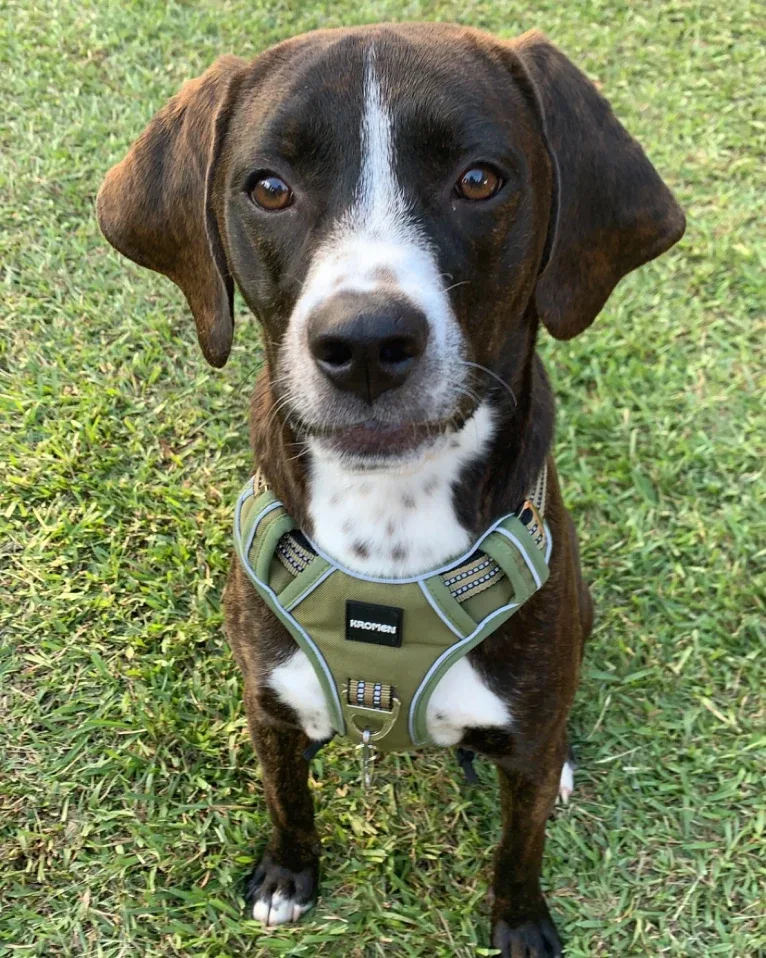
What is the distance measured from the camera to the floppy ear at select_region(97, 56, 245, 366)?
2246mm

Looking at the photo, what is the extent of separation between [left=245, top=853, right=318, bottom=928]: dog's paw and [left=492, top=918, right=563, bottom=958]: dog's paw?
600mm

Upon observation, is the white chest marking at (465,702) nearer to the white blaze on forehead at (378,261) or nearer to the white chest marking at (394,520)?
the white chest marking at (394,520)

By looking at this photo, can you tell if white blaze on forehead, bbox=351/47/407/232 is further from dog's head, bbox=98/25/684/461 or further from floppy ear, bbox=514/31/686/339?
floppy ear, bbox=514/31/686/339

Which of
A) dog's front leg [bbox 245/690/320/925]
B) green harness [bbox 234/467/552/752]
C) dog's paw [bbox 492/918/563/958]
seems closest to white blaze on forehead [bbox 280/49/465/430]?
green harness [bbox 234/467/552/752]

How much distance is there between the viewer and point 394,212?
6.22ft

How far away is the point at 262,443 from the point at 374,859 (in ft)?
4.83

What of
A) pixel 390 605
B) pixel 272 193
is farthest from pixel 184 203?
pixel 390 605

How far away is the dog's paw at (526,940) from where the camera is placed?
2.87m

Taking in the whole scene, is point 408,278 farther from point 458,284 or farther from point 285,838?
point 285,838

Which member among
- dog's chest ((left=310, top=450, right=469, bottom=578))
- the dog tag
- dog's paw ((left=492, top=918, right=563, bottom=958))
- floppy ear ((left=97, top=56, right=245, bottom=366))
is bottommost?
dog's paw ((left=492, top=918, right=563, bottom=958))

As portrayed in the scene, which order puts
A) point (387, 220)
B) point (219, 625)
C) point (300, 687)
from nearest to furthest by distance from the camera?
point (387, 220), point (300, 687), point (219, 625)

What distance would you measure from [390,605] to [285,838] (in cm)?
110

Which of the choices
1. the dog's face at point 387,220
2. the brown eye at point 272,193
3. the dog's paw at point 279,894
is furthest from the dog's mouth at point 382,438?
the dog's paw at point 279,894

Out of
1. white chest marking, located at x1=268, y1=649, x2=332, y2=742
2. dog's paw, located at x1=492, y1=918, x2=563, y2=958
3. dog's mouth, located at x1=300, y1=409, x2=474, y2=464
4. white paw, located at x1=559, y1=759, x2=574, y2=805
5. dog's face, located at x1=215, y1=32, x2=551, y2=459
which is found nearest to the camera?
dog's face, located at x1=215, y1=32, x2=551, y2=459
